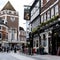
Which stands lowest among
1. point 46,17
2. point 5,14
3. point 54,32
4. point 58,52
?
point 58,52

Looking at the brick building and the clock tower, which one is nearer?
the brick building

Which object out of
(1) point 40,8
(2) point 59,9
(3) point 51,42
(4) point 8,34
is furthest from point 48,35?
(4) point 8,34

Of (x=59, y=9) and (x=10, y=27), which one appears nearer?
(x=59, y=9)

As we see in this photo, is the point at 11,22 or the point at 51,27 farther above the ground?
the point at 11,22

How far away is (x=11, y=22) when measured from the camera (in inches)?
4823

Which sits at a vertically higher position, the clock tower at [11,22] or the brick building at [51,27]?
the clock tower at [11,22]

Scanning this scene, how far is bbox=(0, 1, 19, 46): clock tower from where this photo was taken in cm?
11999

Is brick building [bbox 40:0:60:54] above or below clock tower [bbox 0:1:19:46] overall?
below

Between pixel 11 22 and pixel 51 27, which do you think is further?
pixel 11 22

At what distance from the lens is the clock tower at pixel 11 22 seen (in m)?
120

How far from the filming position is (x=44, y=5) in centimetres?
4750

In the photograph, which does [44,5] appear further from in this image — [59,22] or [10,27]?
[10,27]

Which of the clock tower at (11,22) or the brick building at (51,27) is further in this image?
the clock tower at (11,22)

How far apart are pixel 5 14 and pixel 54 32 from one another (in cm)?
8198
